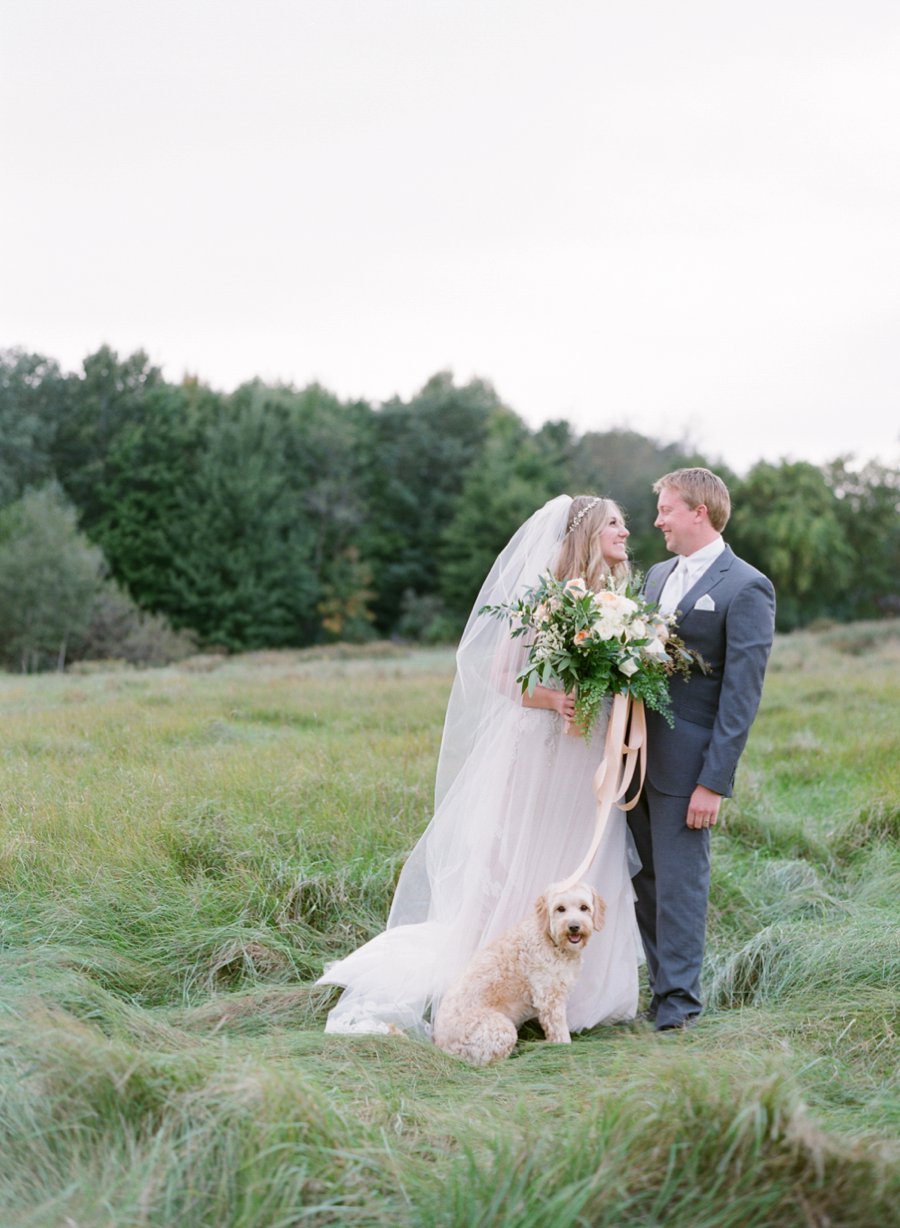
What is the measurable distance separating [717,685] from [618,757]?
1.97 ft

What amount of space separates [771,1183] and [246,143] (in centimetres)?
1339

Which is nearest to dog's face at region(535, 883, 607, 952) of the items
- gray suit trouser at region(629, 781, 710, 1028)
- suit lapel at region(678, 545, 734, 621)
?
gray suit trouser at region(629, 781, 710, 1028)

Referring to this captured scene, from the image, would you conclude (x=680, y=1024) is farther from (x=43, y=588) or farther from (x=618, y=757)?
(x=43, y=588)

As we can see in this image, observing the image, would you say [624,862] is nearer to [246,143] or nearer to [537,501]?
[246,143]

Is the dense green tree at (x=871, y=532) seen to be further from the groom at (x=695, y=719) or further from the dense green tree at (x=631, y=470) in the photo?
the groom at (x=695, y=719)

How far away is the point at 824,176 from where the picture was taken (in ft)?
40.0

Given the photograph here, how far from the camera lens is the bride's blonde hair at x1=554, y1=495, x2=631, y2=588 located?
5484 millimetres

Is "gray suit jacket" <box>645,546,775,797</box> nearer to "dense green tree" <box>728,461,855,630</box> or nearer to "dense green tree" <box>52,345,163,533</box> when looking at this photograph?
"dense green tree" <box>52,345,163,533</box>

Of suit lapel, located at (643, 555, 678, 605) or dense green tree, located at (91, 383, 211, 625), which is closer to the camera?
suit lapel, located at (643, 555, 678, 605)

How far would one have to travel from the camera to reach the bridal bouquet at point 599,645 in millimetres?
4805

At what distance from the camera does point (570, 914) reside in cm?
478

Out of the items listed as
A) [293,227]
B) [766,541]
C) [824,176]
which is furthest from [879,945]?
[766,541]

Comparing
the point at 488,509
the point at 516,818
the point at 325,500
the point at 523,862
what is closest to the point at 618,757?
the point at 516,818

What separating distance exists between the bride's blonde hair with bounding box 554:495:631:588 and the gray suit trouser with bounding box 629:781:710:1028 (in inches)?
44.3
